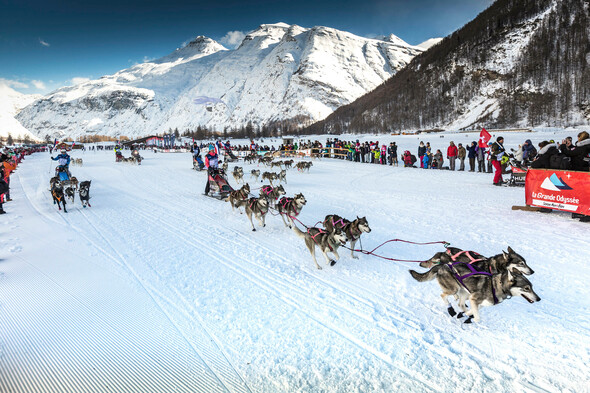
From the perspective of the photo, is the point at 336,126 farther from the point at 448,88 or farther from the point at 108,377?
the point at 108,377

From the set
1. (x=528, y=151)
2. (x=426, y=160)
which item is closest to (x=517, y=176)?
(x=528, y=151)

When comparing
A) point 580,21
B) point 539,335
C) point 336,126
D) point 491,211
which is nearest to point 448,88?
point 580,21

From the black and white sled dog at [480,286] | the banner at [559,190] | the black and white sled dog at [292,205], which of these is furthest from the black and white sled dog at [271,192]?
the banner at [559,190]

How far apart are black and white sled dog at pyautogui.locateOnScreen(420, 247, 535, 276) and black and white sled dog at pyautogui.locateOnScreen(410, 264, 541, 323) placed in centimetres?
10

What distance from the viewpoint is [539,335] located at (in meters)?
3.04

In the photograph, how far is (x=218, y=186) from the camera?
423 inches

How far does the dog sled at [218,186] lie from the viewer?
1063 centimetres

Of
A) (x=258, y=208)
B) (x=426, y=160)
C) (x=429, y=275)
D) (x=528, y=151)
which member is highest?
(x=528, y=151)

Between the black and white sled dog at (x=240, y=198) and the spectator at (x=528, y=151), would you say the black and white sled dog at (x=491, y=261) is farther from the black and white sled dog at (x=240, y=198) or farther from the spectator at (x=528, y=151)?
the spectator at (x=528, y=151)

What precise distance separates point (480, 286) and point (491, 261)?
358 mm

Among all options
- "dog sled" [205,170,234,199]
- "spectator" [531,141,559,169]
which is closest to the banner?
"spectator" [531,141,559,169]

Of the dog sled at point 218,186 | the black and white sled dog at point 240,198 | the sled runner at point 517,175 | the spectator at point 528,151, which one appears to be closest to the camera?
the black and white sled dog at point 240,198

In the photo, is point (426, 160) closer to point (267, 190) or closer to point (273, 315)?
point (267, 190)

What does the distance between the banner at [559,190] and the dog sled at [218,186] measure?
8.38 m
